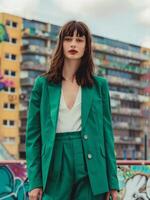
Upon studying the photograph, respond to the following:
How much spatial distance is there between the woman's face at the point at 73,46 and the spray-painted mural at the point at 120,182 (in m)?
3.11

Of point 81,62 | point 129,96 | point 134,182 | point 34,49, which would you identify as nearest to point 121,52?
point 129,96

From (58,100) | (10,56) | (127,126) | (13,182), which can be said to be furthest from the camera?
(127,126)

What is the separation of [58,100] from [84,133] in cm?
19

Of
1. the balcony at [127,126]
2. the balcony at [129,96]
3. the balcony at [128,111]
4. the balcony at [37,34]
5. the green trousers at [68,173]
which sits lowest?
the balcony at [127,126]

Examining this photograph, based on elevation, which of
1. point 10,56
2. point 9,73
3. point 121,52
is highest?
point 121,52

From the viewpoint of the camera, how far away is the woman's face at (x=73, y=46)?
266 cm

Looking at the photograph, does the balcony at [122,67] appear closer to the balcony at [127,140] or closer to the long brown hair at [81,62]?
the balcony at [127,140]

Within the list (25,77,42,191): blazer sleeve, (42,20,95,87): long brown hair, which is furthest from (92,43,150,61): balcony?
(25,77,42,191): blazer sleeve

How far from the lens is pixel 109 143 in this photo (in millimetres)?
2578

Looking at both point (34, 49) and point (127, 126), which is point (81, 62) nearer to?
point (34, 49)

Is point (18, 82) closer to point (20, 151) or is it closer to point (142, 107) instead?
point (20, 151)

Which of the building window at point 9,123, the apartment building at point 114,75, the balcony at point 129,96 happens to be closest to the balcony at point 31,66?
the apartment building at point 114,75

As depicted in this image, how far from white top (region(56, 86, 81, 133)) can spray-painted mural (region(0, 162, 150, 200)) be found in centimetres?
311

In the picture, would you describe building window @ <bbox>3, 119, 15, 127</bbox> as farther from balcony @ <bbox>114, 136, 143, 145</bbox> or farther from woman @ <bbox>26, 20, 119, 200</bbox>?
woman @ <bbox>26, 20, 119, 200</bbox>
